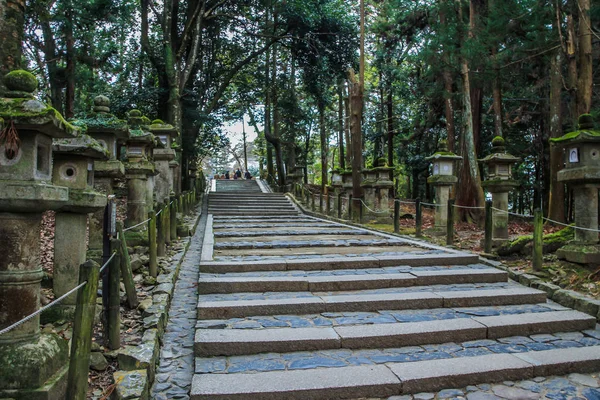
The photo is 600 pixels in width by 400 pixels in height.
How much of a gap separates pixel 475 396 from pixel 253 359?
74.7 inches

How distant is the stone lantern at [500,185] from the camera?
337 inches

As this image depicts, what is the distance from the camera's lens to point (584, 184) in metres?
6.24

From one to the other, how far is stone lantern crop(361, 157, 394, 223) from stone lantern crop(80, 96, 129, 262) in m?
9.20

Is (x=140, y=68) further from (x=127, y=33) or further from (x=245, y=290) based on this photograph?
(x=245, y=290)

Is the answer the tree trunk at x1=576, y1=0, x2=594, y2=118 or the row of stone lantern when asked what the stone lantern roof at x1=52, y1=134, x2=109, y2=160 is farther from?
the tree trunk at x1=576, y1=0, x2=594, y2=118

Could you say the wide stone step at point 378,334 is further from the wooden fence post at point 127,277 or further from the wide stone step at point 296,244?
the wide stone step at point 296,244

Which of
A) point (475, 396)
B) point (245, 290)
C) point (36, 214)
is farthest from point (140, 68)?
point (475, 396)

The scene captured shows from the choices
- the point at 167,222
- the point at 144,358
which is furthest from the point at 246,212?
the point at 144,358

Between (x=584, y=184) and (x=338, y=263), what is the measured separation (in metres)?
3.81

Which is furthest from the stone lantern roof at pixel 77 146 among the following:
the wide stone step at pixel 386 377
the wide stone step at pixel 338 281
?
the wide stone step at pixel 386 377

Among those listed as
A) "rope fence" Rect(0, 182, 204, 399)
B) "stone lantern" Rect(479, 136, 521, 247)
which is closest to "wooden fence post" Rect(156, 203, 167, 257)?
"rope fence" Rect(0, 182, 204, 399)

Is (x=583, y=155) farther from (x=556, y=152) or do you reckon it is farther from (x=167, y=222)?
(x=167, y=222)

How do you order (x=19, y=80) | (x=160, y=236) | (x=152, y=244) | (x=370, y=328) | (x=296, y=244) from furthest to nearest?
(x=296, y=244) → (x=160, y=236) → (x=152, y=244) → (x=370, y=328) → (x=19, y=80)

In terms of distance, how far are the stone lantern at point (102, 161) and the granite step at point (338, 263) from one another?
1.48 m
